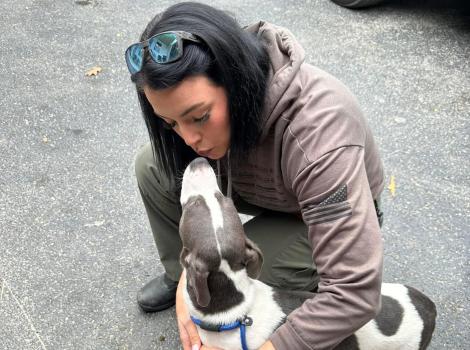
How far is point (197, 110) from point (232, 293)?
0.69 metres

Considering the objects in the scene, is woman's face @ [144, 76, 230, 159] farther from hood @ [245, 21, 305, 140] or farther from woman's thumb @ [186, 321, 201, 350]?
woman's thumb @ [186, 321, 201, 350]

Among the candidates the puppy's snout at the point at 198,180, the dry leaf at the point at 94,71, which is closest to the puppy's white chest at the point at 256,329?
the puppy's snout at the point at 198,180

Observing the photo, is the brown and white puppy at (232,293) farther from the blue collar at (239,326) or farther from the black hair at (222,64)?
the black hair at (222,64)

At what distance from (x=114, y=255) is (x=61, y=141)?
1146 millimetres

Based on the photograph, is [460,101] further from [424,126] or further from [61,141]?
[61,141]

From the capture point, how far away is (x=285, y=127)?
1.92m

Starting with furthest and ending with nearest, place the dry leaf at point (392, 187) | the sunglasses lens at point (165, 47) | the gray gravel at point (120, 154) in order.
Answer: the dry leaf at point (392, 187), the gray gravel at point (120, 154), the sunglasses lens at point (165, 47)

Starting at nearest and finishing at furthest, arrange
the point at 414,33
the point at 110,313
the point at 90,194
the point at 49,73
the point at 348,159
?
the point at 348,159 < the point at 110,313 < the point at 90,194 < the point at 49,73 < the point at 414,33

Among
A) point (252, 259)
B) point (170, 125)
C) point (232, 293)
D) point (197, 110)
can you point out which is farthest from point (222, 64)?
point (232, 293)

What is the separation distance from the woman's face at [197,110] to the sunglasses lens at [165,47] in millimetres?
88

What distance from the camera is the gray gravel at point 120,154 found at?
2.84m

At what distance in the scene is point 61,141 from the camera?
386cm

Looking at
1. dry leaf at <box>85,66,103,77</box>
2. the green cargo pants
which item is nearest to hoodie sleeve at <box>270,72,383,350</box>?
the green cargo pants

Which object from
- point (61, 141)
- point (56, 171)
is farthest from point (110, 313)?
point (61, 141)
